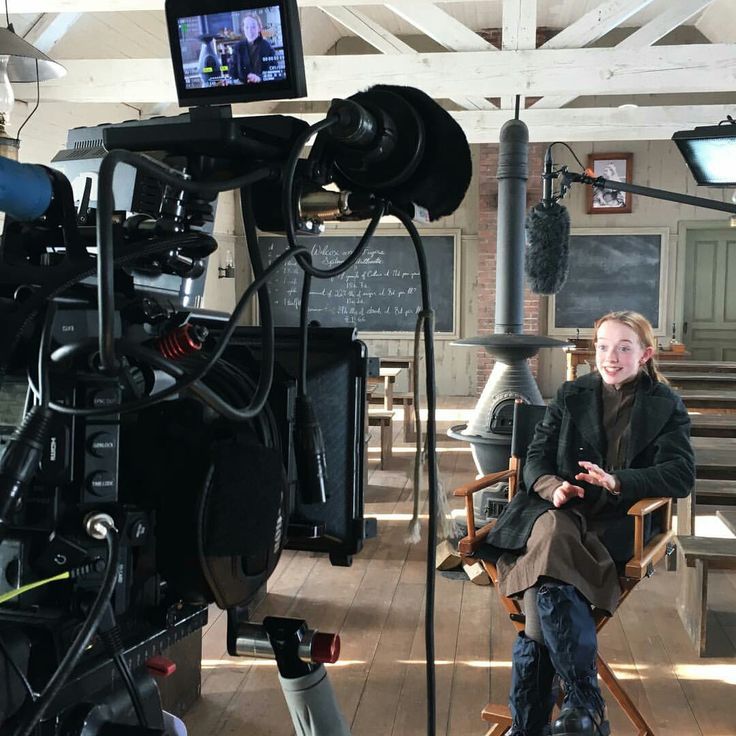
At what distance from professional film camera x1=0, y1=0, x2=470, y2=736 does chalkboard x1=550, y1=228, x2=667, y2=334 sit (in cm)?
812

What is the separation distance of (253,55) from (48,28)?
4966 millimetres

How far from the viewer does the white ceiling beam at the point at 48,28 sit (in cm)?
500

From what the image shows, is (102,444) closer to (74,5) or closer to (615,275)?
(74,5)

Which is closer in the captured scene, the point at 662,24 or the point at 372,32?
the point at 662,24

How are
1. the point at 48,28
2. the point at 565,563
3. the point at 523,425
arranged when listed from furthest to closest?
1. the point at 48,28
2. the point at 523,425
3. the point at 565,563

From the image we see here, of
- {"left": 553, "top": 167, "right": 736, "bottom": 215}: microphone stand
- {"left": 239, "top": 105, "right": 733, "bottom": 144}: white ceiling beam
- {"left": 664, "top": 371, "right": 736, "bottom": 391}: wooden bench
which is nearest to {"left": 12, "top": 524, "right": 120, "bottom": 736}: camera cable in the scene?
{"left": 553, "top": 167, "right": 736, "bottom": 215}: microphone stand

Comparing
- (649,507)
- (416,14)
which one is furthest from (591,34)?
(649,507)

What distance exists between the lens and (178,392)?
57cm

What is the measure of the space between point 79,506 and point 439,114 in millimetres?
442

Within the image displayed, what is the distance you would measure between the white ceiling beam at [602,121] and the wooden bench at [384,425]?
2.29 m

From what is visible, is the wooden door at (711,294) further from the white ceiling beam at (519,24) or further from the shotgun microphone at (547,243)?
the shotgun microphone at (547,243)

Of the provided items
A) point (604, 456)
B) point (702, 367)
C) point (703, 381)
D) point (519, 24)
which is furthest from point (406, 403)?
point (604, 456)

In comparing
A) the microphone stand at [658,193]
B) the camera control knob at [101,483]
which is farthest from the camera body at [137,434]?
the microphone stand at [658,193]

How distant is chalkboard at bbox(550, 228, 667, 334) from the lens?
8.60 m
